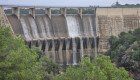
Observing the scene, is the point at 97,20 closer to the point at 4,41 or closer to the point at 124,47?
the point at 124,47

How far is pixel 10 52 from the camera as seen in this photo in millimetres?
25391

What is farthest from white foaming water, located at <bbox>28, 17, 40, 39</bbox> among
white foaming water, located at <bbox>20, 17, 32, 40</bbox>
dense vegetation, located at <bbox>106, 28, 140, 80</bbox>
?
dense vegetation, located at <bbox>106, 28, 140, 80</bbox>

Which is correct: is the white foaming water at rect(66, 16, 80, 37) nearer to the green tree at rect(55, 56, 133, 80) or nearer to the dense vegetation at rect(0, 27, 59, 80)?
the green tree at rect(55, 56, 133, 80)

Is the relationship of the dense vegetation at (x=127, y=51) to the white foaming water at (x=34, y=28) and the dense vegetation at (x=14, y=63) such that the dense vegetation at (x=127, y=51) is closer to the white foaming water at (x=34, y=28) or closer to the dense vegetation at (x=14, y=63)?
the white foaming water at (x=34, y=28)

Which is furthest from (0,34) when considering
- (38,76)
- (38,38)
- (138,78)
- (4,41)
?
(38,38)

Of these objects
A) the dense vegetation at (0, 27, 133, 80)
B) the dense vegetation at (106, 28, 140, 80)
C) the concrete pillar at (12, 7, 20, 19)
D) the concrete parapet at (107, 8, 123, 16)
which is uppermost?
the concrete pillar at (12, 7, 20, 19)

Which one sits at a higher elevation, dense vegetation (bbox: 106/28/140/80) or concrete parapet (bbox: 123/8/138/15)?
concrete parapet (bbox: 123/8/138/15)

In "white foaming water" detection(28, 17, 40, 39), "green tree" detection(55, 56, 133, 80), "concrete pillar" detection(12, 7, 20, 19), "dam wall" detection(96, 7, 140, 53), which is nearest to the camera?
"green tree" detection(55, 56, 133, 80)

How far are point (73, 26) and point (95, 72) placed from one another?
28.9 meters

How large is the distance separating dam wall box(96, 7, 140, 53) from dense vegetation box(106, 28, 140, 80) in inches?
54.4

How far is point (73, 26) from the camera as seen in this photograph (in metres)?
56.6

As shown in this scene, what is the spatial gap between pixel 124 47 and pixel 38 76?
26.8 m

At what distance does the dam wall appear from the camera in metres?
58.4

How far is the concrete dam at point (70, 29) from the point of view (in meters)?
52.2
